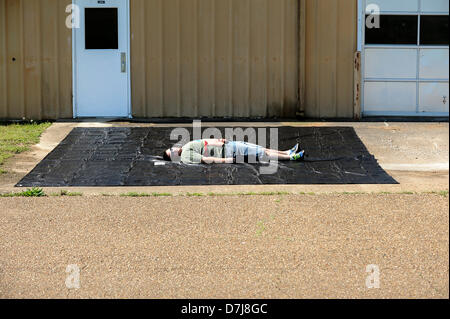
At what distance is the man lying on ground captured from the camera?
10602 mm

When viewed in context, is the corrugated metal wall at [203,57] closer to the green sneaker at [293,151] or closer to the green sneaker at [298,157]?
the green sneaker at [293,151]

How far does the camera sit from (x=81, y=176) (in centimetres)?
1003

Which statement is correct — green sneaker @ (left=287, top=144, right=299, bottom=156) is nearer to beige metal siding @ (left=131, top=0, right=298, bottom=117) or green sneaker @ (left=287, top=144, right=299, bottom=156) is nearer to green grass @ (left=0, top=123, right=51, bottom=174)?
beige metal siding @ (left=131, top=0, right=298, bottom=117)

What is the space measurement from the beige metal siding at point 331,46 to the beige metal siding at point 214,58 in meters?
0.33

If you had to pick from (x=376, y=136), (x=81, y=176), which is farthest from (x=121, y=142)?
(x=376, y=136)

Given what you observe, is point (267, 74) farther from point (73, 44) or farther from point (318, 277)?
point (318, 277)

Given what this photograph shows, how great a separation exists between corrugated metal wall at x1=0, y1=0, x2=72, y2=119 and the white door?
0.74 feet

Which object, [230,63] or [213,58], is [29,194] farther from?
[230,63]

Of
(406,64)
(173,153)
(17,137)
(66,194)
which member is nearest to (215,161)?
(173,153)

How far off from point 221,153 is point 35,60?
5540 mm

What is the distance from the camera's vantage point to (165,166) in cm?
1048

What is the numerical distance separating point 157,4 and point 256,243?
859cm

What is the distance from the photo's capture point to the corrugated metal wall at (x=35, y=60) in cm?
1416

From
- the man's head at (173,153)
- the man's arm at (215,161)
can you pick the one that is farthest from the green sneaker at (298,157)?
the man's head at (173,153)
